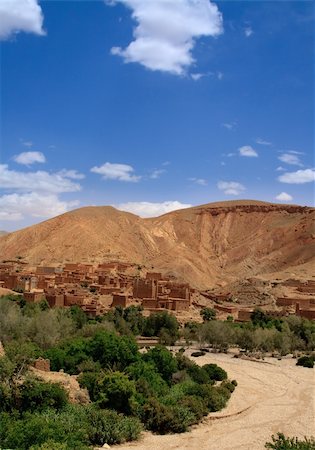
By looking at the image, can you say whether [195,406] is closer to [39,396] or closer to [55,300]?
[39,396]

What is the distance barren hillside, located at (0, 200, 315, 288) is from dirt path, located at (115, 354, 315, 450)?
140ft

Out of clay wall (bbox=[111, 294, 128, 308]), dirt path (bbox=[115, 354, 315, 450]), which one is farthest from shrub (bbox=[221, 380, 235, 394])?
clay wall (bbox=[111, 294, 128, 308])

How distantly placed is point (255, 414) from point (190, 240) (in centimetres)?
7834

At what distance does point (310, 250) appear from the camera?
271 feet

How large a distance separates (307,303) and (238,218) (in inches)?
2248

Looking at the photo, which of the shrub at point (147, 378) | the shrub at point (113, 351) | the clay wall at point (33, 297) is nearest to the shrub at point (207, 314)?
the clay wall at point (33, 297)

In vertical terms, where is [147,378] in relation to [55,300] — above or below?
below

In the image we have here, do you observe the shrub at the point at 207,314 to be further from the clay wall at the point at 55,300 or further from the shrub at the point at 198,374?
the shrub at the point at 198,374

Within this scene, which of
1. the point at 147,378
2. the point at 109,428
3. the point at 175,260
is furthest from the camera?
the point at 175,260

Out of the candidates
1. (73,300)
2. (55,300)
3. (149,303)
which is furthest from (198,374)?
(149,303)

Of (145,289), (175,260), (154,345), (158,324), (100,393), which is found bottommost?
(154,345)

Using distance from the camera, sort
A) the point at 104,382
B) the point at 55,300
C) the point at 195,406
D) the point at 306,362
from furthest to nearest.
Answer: the point at 55,300 → the point at 306,362 → the point at 195,406 → the point at 104,382

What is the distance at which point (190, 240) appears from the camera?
98688mm

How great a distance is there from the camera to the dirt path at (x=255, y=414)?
16.6 meters
